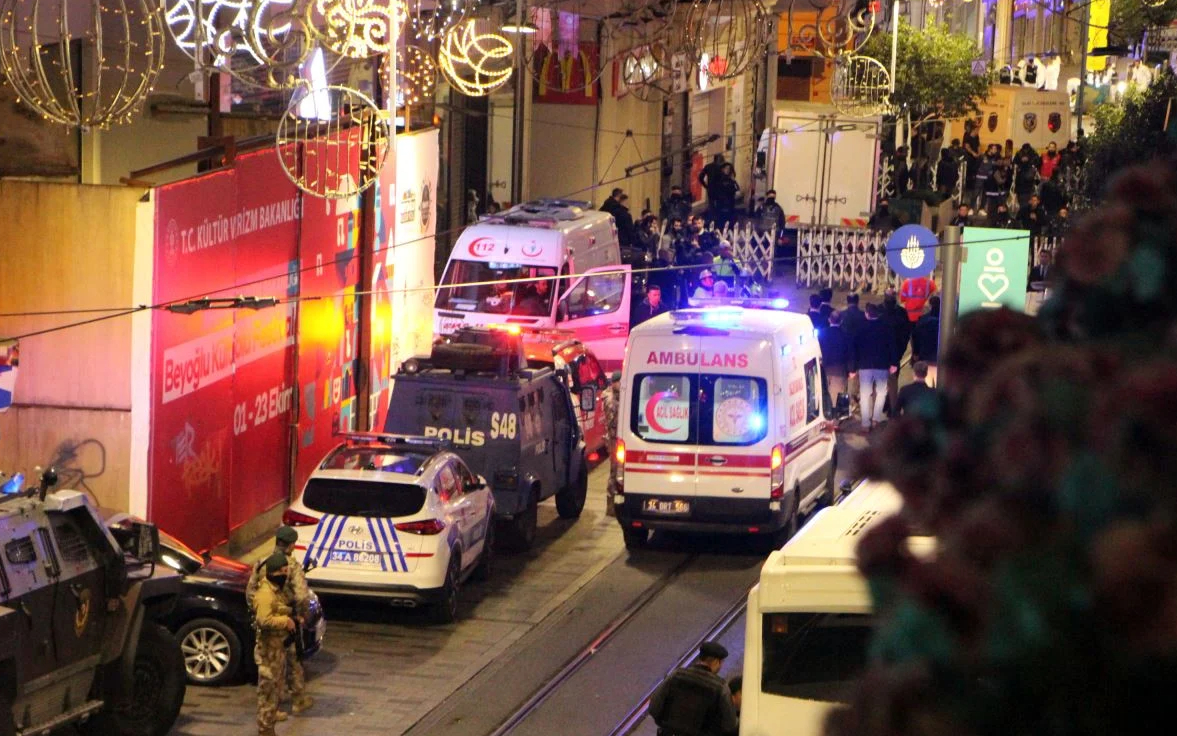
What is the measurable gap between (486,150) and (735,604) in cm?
2238

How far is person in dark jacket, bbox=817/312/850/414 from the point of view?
25.7m

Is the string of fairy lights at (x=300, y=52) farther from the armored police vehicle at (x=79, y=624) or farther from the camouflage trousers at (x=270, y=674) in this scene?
the camouflage trousers at (x=270, y=674)

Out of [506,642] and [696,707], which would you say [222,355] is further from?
[696,707]

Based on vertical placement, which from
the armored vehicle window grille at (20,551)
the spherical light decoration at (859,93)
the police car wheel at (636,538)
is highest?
the spherical light decoration at (859,93)

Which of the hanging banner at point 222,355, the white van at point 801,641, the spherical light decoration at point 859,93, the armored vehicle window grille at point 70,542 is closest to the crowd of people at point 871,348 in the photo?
the hanging banner at point 222,355

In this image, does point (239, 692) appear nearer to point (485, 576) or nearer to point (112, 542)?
point (112, 542)

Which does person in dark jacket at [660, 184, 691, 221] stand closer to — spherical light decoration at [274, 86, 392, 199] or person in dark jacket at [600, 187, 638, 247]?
person in dark jacket at [600, 187, 638, 247]

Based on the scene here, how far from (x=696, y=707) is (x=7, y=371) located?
7.84 meters

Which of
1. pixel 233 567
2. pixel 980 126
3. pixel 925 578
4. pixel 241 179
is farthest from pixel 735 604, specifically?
pixel 980 126

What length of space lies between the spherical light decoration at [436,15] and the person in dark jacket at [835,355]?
6.76m

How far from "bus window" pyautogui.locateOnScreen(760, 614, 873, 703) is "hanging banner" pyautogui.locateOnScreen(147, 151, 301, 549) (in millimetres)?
8573

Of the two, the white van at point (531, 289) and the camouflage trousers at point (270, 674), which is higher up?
the white van at point (531, 289)

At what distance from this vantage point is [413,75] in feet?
68.0

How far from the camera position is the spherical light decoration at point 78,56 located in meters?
12.2
